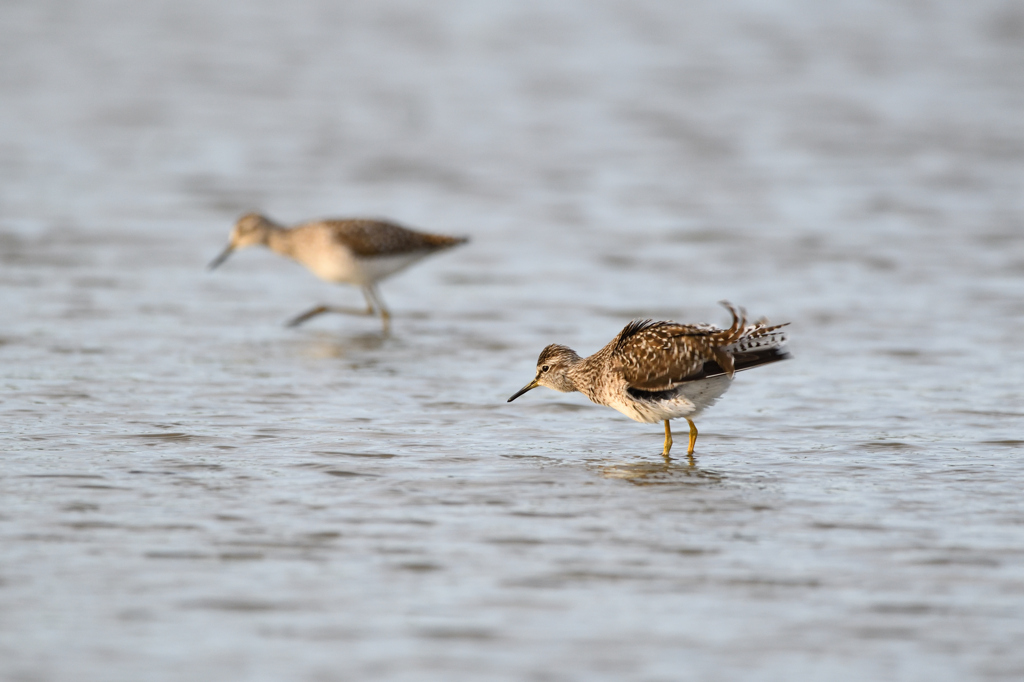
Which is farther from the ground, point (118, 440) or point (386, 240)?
point (386, 240)

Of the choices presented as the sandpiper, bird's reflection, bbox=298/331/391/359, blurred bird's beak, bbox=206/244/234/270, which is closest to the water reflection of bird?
bird's reflection, bbox=298/331/391/359

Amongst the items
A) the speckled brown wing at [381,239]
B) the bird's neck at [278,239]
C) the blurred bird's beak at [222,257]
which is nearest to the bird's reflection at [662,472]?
the speckled brown wing at [381,239]

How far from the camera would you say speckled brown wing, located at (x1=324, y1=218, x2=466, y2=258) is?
13680 mm

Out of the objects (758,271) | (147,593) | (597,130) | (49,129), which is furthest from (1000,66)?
(147,593)

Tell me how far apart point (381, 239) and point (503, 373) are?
104 inches

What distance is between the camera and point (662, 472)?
9.05 metres

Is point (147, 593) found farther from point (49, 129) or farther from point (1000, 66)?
point (1000, 66)

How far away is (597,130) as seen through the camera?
22.7m

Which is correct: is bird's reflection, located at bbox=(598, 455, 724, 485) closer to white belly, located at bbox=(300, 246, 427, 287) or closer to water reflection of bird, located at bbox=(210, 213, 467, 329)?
water reflection of bird, located at bbox=(210, 213, 467, 329)

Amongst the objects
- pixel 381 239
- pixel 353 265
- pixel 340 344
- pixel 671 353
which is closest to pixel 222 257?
pixel 353 265

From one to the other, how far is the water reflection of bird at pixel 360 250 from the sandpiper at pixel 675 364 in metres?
4.39

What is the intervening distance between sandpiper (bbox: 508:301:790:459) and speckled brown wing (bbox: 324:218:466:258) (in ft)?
14.4

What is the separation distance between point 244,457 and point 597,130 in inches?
578

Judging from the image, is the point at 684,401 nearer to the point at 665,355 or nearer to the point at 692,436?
the point at 665,355
